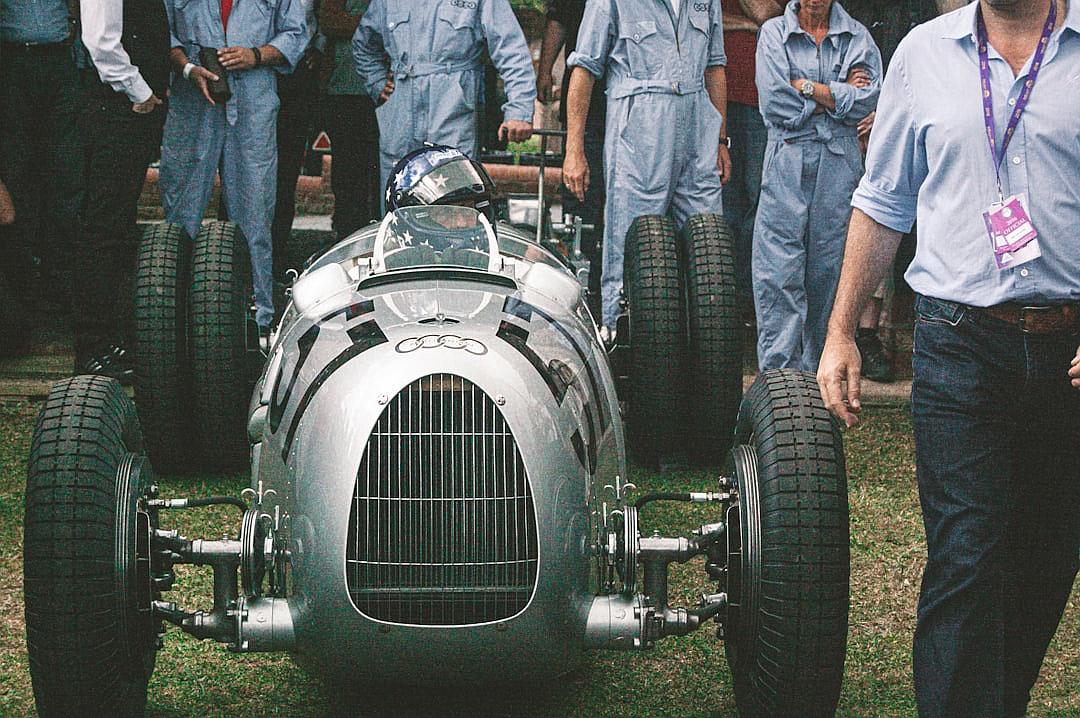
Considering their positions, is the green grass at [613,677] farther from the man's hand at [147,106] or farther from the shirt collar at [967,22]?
the man's hand at [147,106]

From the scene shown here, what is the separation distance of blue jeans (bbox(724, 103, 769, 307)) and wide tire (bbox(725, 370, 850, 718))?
3942 millimetres

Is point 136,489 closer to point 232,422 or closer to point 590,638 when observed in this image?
point 590,638

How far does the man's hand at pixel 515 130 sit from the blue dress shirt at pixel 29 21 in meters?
2.27

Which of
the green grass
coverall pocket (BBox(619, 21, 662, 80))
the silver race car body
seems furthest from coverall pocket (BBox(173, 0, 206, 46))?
the silver race car body

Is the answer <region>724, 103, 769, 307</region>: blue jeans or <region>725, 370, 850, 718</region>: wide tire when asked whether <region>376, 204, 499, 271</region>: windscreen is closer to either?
<region>725, 370, 850, 718</region>: wide tire

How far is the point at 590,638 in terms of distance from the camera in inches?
134

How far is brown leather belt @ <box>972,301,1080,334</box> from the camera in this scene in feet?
10.0

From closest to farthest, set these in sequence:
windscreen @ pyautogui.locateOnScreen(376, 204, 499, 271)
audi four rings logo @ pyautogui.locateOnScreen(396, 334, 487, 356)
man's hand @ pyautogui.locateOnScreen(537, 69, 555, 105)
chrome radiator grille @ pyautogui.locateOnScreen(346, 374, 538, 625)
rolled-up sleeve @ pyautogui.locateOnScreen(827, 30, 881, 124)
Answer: chrome radiator grille @ pyautogui.locateOnScreen(346, 374, 538, 625) < audi four rings logo @ pyautogui.locateOnScreen(396, 334, 487, 356) < windscreen @ pyautogui.locateOnScreen(376, 204, 499, 271) < rolled-up sleeve @ pyautogui.locateOnScreen(827, 30, 881, 124) < man's hand @ pyautogui.locateOnScreen(537, 69, 555, 105)

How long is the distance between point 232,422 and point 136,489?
1857 mm

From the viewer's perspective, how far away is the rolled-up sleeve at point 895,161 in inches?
127

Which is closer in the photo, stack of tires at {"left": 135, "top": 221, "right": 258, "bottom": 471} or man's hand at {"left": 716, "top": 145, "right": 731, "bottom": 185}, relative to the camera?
stack of tires at {"left": 135, "top": 221, "right": 258, "bottom": 471}

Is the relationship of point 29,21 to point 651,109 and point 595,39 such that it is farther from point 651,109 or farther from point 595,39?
point 651,109

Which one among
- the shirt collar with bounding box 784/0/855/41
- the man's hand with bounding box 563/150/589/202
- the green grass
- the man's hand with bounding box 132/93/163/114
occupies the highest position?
the shirt collar with bounding box 784/0/855/41

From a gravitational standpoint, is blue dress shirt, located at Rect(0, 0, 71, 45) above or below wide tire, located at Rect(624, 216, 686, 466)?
above
